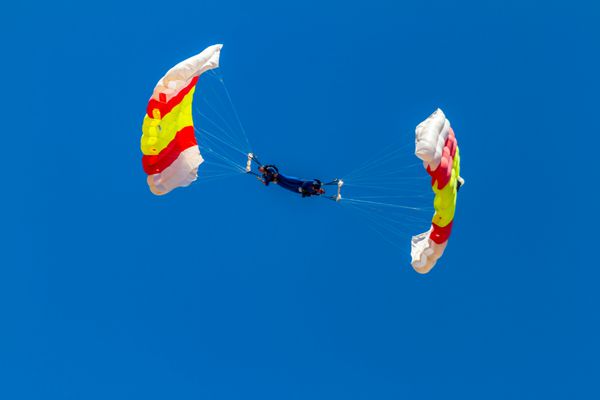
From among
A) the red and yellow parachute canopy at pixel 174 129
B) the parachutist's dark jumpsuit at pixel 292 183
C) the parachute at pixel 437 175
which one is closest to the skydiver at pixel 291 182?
the parachutist's dark jumpsuit at pixel 292 183

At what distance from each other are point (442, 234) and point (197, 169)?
7.61 m

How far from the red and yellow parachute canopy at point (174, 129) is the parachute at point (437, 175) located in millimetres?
6721

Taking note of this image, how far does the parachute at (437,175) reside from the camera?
2297 cm

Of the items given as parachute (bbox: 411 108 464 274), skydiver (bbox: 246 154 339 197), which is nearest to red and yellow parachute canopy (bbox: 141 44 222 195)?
skydiver (bbox: 246 154 339 197)

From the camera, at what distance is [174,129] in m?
27.9

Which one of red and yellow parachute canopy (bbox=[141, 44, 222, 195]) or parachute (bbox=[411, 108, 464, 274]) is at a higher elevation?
red and yellow parachute canopy (bbox=[141, 44, 222, 195])

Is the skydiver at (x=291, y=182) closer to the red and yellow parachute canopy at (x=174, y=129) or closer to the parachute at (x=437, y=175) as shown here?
the red and yellow parachute canopy at (x=174, y=129)

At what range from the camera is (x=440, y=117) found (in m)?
24.1

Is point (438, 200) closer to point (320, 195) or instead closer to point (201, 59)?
point (320, 195)

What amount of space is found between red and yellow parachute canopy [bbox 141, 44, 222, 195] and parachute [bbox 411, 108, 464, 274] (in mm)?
6721

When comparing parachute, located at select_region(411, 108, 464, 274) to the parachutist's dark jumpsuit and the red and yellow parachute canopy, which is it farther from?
the red and yellow parachute canopy

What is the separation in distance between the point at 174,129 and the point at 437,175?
837 cm

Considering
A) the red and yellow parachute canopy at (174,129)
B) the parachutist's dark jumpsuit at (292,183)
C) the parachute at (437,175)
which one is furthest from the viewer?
the parachutist's dark jumpsuit at (292,183)

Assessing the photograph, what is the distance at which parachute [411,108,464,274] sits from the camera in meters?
23.0
